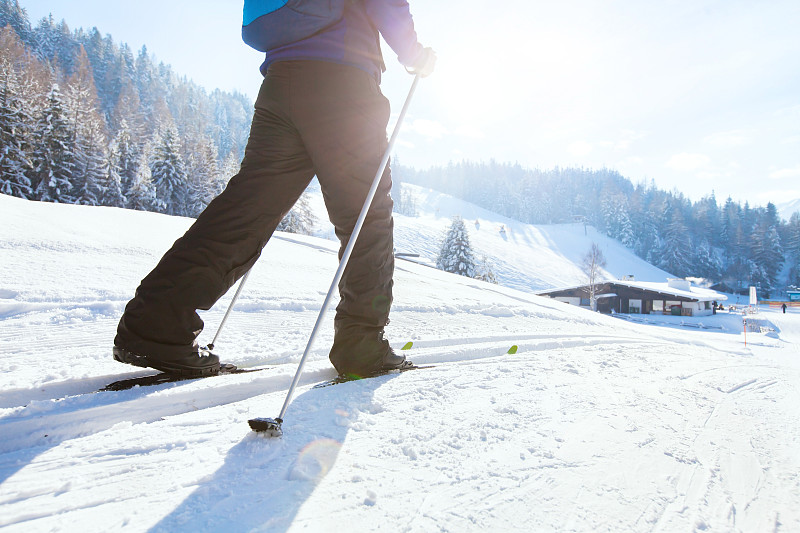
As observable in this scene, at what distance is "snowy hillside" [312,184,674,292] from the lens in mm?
41938

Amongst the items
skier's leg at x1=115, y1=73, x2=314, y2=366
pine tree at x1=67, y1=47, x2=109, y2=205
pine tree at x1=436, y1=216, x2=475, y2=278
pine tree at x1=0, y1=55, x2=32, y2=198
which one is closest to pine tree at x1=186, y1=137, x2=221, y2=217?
pine tree at x1=67, y1=47, x2=109, y2=205

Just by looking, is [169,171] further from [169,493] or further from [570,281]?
[570,281]

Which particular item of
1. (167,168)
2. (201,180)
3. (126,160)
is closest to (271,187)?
(167,168)

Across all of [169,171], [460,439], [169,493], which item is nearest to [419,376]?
[460,439]

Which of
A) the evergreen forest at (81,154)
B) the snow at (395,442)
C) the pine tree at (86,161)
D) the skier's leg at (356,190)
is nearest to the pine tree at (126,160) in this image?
the evergreen forest at (81,154)

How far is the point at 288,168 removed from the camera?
147 centimetres

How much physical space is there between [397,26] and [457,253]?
28.5m

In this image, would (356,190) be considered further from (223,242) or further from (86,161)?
(86,161)

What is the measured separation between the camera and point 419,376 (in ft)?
5.22

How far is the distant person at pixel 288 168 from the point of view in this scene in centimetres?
131

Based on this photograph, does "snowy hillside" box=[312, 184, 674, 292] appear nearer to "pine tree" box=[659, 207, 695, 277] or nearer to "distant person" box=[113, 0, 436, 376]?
"pine tree" box=[659, 207, 695, 277]

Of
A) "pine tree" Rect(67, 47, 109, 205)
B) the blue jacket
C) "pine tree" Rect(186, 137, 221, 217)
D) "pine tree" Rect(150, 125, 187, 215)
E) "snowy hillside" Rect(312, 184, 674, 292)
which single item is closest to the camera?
the blue jacket

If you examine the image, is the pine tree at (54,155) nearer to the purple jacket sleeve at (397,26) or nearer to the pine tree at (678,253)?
the purple jacket sleeve at (397,26)

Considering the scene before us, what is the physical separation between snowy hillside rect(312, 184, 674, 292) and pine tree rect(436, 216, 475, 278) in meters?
5.37
